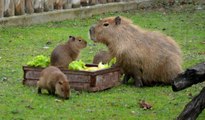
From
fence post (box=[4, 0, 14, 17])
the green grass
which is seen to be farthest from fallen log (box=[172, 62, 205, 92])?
fence post (box=[4, 0, 14, 17])

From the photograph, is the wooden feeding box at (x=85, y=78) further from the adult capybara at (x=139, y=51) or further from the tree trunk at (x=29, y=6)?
the tree trunk at (x=29, y=6)

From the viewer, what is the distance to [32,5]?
1364 centimetres

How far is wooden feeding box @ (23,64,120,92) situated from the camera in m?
8.11

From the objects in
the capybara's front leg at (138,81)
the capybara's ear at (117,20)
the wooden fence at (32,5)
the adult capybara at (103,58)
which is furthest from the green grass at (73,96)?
the capybara's ear at (117,20)

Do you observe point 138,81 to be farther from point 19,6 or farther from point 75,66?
point 19,6

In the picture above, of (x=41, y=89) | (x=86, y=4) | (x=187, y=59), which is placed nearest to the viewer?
(x=41, y=89)

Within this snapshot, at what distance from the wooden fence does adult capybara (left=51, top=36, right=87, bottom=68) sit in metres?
4.28

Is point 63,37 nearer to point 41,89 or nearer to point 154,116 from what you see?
point 41,89

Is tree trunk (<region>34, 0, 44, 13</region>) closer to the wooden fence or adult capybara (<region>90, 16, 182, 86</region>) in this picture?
the wooden fence

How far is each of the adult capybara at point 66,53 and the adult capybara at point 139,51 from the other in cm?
26

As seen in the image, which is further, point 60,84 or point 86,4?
point 86,4

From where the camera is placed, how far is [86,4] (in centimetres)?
1509

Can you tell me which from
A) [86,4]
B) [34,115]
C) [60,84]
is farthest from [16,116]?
[86,4]

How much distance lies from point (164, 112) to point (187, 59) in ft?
10.7
